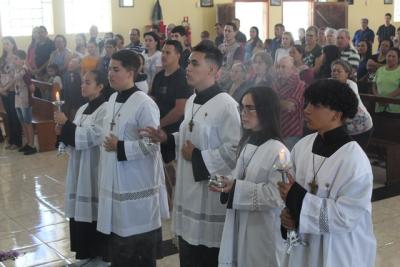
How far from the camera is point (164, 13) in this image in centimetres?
1592

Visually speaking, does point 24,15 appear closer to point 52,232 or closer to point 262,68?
point 262,68

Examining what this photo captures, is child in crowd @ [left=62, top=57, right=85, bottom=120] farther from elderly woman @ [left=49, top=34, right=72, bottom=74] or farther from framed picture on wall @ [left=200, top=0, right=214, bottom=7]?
framed picture on wall @ [left=200, top=0, right=214, bottom=7]

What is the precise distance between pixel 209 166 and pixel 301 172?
2.62 feet

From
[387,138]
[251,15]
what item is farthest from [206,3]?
[387,138]

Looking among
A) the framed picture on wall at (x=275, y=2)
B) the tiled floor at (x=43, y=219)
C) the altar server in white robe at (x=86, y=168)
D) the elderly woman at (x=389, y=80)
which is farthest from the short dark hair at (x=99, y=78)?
the framed picture on wall at (x=275, y=2)

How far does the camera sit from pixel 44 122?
906cm

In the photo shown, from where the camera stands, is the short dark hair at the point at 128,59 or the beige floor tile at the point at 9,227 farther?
the beige floor tile at the point at 9,227

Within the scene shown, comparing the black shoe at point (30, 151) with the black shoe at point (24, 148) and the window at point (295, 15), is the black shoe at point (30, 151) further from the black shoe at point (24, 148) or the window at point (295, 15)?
the window at point (295, 15)

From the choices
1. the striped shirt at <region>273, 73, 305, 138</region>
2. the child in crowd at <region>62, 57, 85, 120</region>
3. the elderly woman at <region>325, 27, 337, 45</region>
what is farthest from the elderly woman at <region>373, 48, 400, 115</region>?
the child in crowd at <region>62, 57, 85, 120</region>

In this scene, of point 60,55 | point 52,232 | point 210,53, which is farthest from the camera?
point 60,55

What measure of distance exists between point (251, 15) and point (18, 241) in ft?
44.0

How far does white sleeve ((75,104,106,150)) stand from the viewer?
4.21 metres

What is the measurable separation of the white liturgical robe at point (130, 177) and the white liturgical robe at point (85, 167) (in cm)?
37

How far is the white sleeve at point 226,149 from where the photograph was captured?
3.39 m
